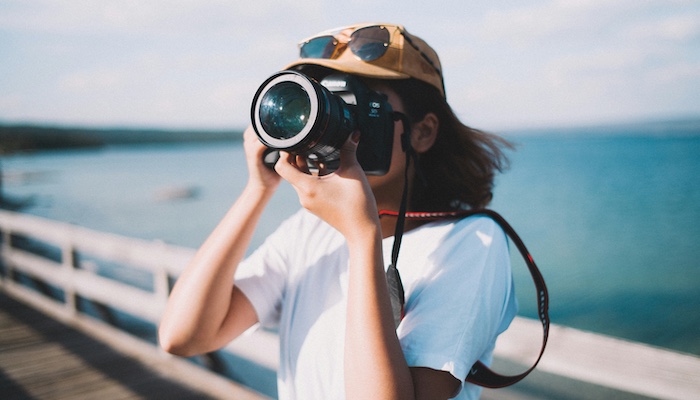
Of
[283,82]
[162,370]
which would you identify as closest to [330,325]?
[283,82]

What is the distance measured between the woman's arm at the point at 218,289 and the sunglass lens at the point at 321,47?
0.71ft

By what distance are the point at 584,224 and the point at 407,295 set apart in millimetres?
21325

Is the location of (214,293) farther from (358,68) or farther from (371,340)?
(358,68)

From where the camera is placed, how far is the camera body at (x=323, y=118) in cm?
80

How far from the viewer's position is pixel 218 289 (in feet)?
3.16

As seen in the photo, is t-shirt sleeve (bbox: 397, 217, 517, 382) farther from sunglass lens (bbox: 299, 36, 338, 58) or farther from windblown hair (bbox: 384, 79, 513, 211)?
sunglass lens (bbox: 299, 36, 338, 58)

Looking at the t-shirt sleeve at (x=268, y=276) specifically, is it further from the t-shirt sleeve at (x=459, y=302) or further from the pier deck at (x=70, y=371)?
the pier deck at (x=70, y=371)

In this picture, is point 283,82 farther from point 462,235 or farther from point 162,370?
point 162,370

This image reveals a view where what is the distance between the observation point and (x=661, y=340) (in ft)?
29.1

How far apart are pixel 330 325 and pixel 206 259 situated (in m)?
0.30

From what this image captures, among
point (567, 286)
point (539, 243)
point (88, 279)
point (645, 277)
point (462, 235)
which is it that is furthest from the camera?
point (539, 243)

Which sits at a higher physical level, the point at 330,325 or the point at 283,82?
the point at 283,82

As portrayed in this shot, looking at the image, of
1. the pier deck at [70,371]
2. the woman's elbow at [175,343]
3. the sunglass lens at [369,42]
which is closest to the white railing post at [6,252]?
the pier deck at [70,371]

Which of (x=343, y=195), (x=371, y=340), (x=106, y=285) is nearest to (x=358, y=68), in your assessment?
(x=343, y=195)
